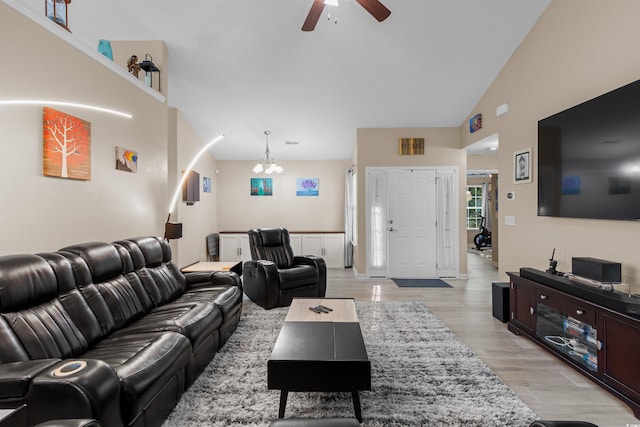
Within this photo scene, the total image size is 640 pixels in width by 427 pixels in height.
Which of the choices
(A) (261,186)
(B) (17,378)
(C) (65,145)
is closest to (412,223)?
(A) (261,186)

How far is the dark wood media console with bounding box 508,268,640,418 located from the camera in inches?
78.2

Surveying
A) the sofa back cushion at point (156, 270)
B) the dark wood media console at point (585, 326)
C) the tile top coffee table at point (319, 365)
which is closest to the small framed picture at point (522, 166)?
the dark wood media console at point (585, 326)

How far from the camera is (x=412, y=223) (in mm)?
5695

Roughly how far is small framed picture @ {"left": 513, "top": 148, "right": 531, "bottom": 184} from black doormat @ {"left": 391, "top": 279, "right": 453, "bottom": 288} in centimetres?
216

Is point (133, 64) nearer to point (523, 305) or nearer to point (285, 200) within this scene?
point (285, 200)

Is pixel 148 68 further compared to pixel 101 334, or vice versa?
pixel 148 68

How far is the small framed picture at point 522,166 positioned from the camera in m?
3.57

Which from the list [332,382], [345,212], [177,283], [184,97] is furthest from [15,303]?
[345,212]

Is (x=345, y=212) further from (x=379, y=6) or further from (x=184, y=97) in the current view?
(x=379, y=6)

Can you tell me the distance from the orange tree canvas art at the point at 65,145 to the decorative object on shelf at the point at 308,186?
474cm

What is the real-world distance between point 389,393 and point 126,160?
131 inches

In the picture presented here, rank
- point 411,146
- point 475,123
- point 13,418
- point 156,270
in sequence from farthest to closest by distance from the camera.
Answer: point 411,146 < point 475,123 < point 156,270 < point 13,418

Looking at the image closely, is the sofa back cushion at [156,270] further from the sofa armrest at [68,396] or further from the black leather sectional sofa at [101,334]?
the sofa armrest at [68,396]

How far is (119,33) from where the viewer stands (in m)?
3.72
